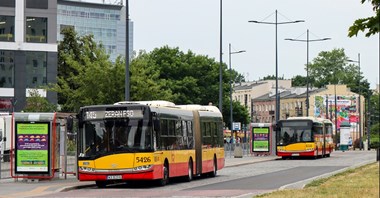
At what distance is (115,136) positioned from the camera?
3234 centimetres

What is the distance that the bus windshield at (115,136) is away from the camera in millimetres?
32219

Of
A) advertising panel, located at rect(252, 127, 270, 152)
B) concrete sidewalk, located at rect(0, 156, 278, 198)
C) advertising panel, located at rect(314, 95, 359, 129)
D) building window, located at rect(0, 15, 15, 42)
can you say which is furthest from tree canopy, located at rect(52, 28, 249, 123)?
advertising panel, located at rect(314, 95, 359, 129)

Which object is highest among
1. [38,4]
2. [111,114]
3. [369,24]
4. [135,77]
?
[38,4]

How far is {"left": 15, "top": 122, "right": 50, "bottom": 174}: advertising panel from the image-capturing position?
3531cm

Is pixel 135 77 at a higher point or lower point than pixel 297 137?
higher

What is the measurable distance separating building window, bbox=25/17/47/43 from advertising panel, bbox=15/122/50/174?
165 ft

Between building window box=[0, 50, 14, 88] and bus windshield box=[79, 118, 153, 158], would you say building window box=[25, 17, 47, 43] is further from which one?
bus windshield box=[79, 118, 153, 158]

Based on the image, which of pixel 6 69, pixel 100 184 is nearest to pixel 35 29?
pixel 6 69

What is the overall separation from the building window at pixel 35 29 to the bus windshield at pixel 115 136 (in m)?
53.5

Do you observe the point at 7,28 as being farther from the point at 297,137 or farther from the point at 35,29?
the point at 297,137

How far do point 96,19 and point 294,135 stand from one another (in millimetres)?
128531

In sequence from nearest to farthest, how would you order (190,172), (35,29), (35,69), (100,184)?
1. (100,184)
2. (190,172)
3. (35,29)
4. (35,69)

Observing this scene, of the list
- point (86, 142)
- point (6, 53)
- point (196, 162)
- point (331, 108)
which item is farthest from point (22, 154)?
point (331, 108)

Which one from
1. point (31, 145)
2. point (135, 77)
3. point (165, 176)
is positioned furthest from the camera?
point (135, 77)
